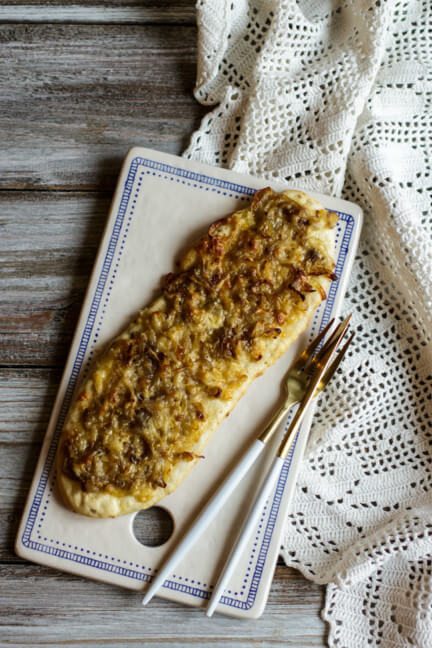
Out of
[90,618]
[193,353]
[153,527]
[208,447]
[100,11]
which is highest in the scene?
[100,11]

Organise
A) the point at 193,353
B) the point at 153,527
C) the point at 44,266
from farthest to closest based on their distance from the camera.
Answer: the point at 44,266 < the point at 153,527 < the point at 193,353

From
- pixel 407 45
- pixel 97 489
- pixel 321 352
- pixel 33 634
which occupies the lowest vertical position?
pixel 33 634

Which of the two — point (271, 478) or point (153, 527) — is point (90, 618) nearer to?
point (153, 527)

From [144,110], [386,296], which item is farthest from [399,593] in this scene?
[144,110]

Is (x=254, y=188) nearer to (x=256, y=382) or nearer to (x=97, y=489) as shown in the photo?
(x=256, y=382)

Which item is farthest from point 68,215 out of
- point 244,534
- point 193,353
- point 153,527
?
point 244,534

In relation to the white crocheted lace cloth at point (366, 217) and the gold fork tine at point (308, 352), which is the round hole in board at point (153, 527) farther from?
the gold fork tine at point (308, 352)
